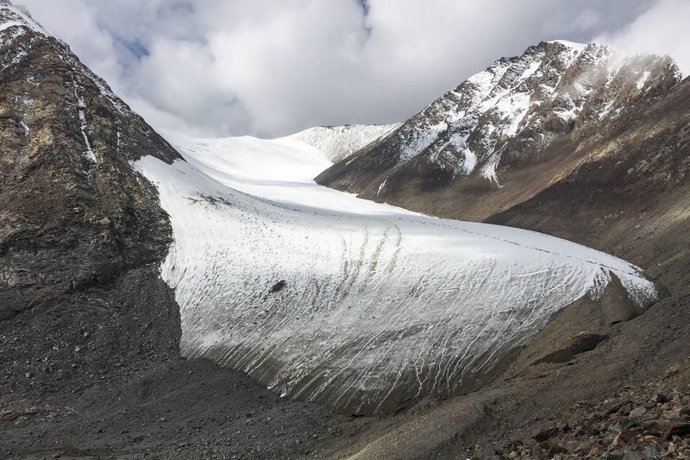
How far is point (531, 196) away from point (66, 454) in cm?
4617

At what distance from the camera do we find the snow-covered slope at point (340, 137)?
149m

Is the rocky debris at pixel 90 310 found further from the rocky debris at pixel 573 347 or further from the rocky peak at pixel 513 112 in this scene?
the rocky peak at pixel 513 112

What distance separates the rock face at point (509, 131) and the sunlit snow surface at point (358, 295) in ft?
93.3

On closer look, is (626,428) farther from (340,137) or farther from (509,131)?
(340,137)

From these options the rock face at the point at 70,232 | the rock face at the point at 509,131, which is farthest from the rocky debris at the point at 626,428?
the rock face at the point at 509,131

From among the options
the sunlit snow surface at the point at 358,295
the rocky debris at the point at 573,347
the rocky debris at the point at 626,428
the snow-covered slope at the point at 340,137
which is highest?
the snow-covered slope at the point at 340,137

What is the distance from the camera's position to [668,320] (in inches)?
676

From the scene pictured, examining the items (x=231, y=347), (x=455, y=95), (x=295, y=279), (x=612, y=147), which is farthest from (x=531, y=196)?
(x=455, y=95)

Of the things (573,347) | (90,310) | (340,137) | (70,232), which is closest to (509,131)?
(573,347)

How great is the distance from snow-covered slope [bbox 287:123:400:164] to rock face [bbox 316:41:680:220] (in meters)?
49.5

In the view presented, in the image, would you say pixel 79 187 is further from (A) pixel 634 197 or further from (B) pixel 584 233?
(A) pixel 634 197

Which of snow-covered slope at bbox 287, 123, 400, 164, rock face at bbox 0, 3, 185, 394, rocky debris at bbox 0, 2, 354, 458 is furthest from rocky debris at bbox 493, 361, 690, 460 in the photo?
snow-covered slope at bbox 287, 123, 400, 164

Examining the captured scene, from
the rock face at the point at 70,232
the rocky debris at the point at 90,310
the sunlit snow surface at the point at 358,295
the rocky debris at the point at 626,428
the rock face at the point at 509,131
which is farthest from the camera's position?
the rock face at the point at 509,131

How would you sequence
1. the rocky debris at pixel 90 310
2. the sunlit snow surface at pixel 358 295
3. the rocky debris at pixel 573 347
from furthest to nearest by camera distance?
the sunlit snow surface at pixel 358 295
the rocky debris at pixel 573 347
the rocky debris at pixel 90 310
